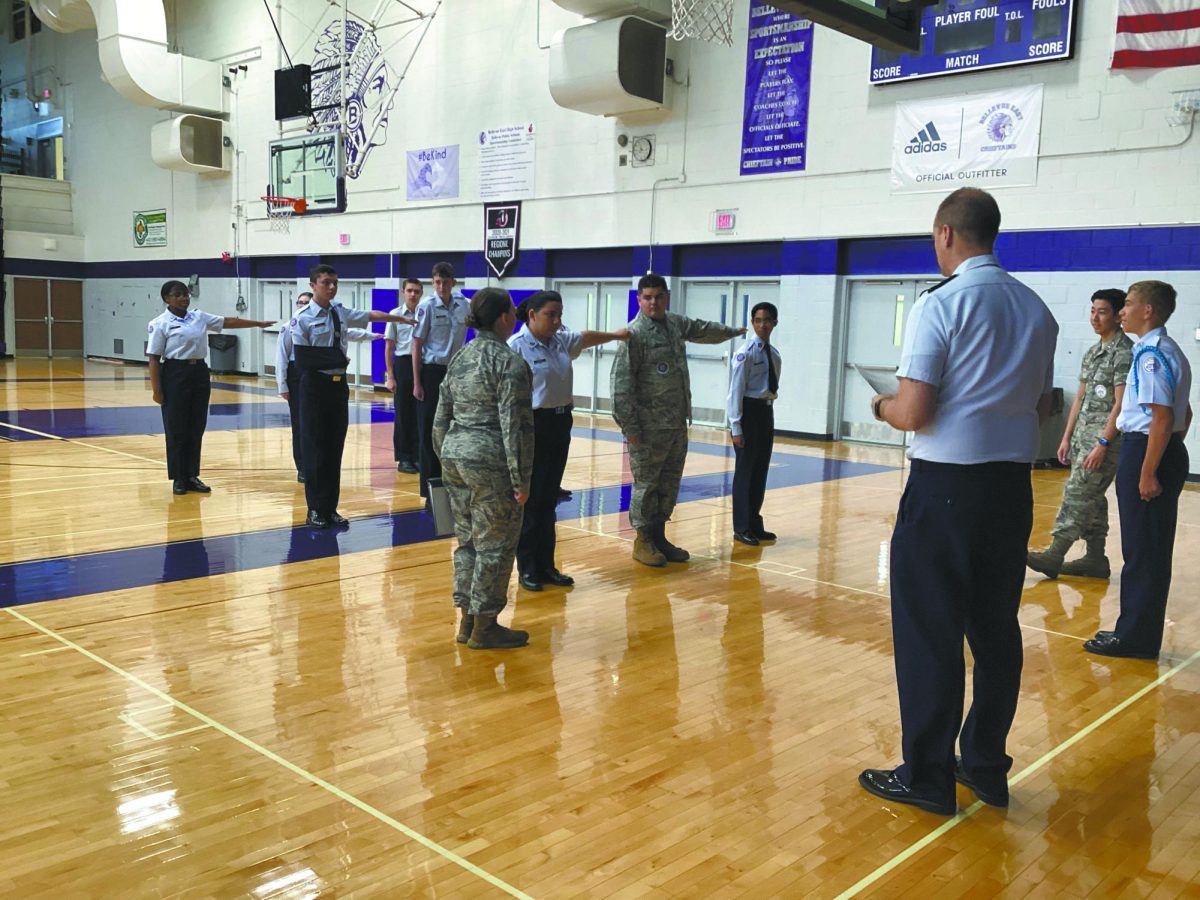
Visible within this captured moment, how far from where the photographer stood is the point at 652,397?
20.0 ft

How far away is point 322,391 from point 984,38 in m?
9.32

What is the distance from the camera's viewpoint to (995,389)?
287 centimetres

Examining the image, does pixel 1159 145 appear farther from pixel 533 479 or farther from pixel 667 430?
pixel 533 479

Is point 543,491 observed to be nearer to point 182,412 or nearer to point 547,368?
point 547,368

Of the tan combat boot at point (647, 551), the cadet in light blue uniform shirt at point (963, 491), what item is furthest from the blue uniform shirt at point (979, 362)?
the tan combat boot at point (647, 551)

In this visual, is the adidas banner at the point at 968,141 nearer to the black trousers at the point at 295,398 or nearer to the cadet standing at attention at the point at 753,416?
the cadet standing at attention at the point at 753,416

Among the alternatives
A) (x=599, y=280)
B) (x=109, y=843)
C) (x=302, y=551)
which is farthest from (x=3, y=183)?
(x=109, y=843)

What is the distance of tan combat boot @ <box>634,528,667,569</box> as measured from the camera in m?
6.32

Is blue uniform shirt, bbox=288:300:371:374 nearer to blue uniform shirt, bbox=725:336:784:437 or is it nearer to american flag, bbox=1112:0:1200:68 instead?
blue uniform shirt, bbox=725:336:784:437

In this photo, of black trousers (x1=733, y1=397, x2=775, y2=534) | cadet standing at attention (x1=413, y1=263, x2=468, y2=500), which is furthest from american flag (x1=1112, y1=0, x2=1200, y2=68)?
cadet standing at attention (x1=413, y1=263, x2=468, y2=500)

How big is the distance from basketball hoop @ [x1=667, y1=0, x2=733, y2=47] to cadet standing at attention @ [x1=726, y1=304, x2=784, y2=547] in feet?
17.6

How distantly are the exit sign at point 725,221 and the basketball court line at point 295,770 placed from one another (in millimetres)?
11489

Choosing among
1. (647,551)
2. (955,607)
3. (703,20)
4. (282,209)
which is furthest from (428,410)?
(282,209)

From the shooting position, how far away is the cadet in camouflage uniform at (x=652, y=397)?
606cm
